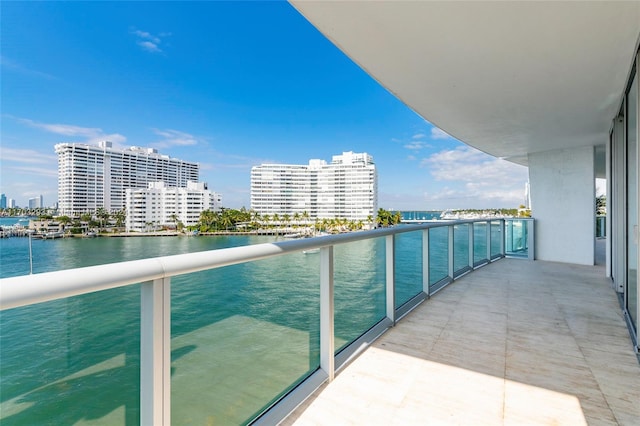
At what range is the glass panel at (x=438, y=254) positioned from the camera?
4270 millimetres

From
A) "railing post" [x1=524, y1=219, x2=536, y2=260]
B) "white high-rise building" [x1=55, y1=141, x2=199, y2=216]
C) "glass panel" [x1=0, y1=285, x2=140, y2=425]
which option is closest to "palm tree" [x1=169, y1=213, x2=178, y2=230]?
"white high-rise building" [x1=55, y1=141, x2=199, y2=216]

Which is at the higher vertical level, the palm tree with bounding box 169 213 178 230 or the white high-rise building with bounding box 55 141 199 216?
the white high-rise building with bounding box 55 141 199 216

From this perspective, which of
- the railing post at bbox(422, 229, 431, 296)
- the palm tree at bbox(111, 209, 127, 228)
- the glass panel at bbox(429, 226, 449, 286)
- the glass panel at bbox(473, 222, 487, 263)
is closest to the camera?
the railing post at bbox(422, 229, 431, 296)

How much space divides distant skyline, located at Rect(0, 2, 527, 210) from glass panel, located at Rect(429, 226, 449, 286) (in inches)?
1180

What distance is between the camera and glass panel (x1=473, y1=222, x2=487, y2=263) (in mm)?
6188

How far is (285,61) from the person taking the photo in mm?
46188

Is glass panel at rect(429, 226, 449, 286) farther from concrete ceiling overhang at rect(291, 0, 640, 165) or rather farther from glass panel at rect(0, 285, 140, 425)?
glass panel at rect(0, 285, 140, 425)

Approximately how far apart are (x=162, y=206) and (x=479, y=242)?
5919 cm

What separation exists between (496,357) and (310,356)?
1.69 meters

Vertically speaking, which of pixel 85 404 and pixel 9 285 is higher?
pixel 9 285

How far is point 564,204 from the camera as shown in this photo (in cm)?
755

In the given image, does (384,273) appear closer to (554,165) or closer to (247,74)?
(554,165)

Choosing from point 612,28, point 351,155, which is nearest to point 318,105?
point 351,155

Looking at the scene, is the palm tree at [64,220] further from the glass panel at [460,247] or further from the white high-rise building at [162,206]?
the glass panel at [460,247]
